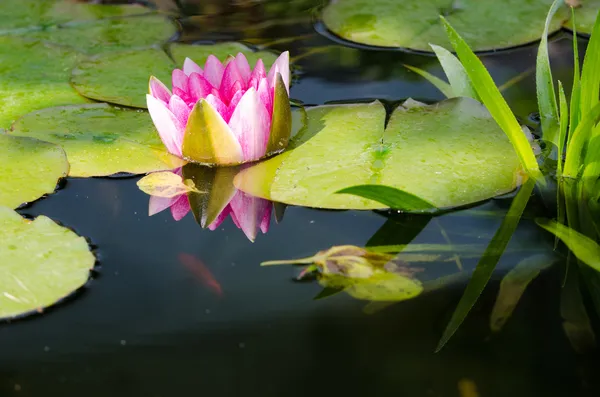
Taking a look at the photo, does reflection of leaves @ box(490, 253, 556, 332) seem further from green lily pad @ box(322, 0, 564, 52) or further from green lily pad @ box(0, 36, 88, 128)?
green lily pad @ box(0, 36, 88, 128)

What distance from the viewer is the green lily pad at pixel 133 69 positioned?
188cm

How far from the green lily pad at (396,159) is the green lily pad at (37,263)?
39 cm

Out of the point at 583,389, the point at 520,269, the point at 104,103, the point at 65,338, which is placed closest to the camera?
the point at 583,389

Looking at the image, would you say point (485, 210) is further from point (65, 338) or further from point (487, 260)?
point (65, 338)

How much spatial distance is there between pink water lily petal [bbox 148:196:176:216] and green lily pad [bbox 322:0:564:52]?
95 centimetres

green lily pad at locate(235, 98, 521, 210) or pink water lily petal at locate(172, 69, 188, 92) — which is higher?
pink water lily petal at locate(172, 69, 188, 92)

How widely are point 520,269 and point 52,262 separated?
32.2 inches

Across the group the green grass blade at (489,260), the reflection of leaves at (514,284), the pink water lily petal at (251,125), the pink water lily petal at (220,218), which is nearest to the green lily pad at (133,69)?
the pink water lily petal at (251,125)

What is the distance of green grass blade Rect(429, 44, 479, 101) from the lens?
1687 millimetres

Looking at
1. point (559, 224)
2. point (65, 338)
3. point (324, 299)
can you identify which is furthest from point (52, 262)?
point (559, 224)

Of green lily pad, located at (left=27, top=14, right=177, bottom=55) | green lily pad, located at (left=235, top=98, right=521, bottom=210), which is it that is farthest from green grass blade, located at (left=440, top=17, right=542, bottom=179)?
green lily pad, located at (left=27, top=14, right=177, bottom=55)

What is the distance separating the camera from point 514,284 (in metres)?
1.23

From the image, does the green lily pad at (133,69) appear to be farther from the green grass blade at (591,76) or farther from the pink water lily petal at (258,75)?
the green grass blade at (591,76)

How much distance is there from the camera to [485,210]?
1411 mm
